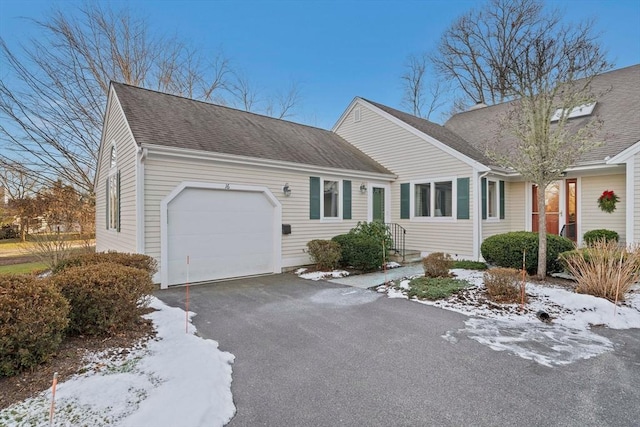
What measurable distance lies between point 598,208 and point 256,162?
32.4ft

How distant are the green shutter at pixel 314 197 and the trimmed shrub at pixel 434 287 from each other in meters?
3.65

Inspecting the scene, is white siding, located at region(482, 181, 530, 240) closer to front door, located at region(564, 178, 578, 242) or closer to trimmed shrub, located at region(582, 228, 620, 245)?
front door, located at region(564, 178, 578, 242)

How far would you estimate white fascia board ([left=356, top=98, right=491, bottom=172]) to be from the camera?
9656mm

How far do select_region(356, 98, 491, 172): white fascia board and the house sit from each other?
1.4 inches

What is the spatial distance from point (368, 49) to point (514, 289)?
1869cm

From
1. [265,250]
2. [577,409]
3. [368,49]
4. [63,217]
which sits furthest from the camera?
[368,49]

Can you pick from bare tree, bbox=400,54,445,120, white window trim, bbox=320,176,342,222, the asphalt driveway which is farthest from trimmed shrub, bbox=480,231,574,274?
bare tree, bbox=400,54,445,120

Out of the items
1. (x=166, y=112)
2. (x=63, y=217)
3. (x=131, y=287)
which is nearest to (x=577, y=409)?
(x=131, y=287)

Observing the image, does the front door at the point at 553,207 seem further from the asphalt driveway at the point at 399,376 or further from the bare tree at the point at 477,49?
the asphalt driveway at the point at 399,376

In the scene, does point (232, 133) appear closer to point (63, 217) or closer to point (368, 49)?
point (63, 217)

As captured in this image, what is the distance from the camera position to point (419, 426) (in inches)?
98.8

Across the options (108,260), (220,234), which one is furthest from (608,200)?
(108,260)

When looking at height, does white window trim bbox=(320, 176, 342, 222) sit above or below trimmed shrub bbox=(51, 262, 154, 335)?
above

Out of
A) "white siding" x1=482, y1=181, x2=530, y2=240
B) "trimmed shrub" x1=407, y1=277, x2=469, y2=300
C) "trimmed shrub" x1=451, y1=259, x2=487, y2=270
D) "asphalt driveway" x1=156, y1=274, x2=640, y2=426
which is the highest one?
"white siding" x1=482, y1=181, x2=530, y2=240
